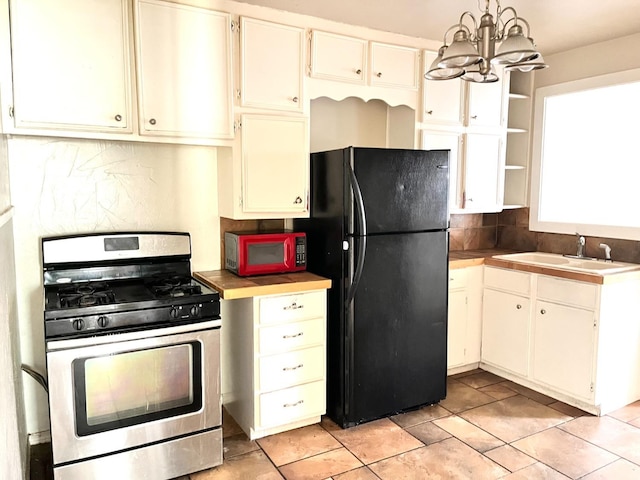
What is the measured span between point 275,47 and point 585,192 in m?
2.42

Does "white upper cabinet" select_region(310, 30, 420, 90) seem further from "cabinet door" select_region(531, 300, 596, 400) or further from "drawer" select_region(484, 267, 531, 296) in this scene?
"cabinet door" select_region(531, 300, 596, 400)

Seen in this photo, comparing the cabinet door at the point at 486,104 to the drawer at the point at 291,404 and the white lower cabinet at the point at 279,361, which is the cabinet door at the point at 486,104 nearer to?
the white lower cabinet at the point at 279,361

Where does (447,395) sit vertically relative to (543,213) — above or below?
below

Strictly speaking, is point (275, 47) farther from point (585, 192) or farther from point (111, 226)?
point (585, 192)

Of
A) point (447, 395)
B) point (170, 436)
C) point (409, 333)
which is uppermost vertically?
point (409, 333)

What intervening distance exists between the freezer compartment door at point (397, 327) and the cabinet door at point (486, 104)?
1074 mm

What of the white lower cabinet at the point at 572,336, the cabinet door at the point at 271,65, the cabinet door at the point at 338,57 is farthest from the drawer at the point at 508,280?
the cabinet door at the point at 271,65

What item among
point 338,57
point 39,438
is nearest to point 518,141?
point 338,57

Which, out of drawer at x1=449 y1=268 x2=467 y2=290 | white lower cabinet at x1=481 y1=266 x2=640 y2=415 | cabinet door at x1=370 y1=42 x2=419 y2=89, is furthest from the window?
cabinet door at x1=370 y1=42 x2=419 y2=89

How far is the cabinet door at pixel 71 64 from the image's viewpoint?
6.86 ft

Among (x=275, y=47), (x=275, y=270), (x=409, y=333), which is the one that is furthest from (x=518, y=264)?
(x=275, y=47)

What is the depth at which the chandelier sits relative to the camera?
189 centimetres

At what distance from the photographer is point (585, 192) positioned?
3.49m

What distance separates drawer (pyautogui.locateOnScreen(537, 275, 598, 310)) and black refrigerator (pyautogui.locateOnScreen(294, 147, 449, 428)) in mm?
689
